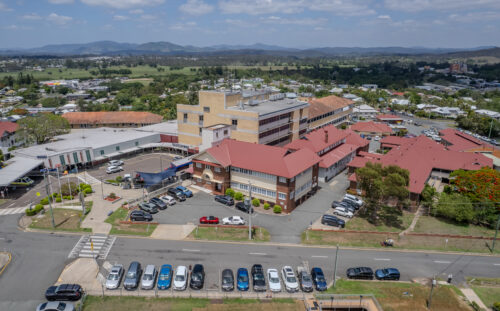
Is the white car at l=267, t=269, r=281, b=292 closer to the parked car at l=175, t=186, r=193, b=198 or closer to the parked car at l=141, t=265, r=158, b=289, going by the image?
the parked car at l=141, t=265, r=158, b=289

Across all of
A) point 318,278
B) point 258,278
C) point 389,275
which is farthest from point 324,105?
point 258,278

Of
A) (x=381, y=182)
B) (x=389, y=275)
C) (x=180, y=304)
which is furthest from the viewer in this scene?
(x=381, y=182)

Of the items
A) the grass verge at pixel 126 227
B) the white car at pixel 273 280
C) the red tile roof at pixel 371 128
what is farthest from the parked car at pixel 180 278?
the red tile roof at pixel 371 128

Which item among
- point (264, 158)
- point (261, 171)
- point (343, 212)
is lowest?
point (343, 212)

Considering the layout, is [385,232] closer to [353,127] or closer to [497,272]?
[497,272]

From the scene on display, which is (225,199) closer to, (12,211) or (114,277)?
(114,277)
